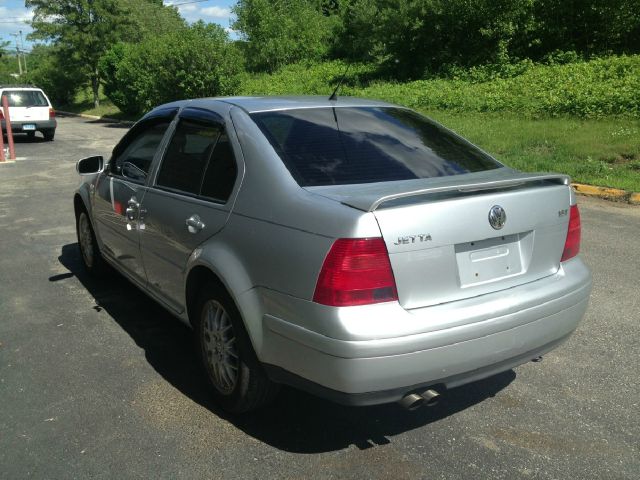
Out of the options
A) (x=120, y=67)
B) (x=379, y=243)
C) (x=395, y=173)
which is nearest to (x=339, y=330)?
(x=379, y=243)

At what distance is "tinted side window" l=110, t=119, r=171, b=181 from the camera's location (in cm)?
427

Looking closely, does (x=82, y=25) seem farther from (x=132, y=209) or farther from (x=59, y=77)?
(x=132, y=209)

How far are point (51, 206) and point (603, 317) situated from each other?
7.82m

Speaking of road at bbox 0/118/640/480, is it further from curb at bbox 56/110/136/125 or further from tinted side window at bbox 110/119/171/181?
curb at bbox 56/110/136/125

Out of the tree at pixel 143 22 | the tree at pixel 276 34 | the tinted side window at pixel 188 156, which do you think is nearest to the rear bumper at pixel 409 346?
the tinted side window at pixel 188 156

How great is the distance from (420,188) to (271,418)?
147cm

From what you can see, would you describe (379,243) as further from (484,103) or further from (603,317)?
(484,103)

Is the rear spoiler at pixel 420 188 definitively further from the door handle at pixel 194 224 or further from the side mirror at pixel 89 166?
the side mirror at pixel 89 166

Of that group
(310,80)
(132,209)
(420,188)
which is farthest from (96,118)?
→ (420,188)

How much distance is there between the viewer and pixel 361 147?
336 centimetres

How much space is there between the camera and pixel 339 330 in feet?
8.31

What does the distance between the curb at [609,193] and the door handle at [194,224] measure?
24.2 ft

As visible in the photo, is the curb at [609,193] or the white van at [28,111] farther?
the white van at [28,111]

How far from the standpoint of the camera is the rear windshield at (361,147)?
3.13 meters
